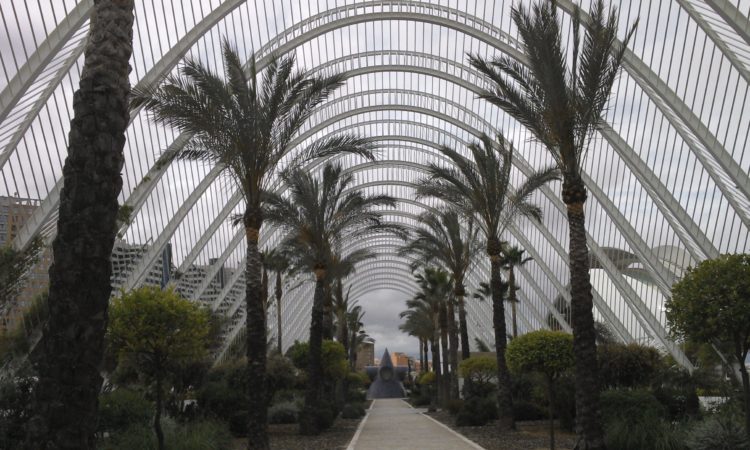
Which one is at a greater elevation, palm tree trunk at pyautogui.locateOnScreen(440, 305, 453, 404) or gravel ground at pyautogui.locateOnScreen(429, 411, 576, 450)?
palm tree trunk at pyautogui.locateOnScreen(440, 305, 453, 404)

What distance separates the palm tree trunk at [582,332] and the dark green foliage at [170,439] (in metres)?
7.11

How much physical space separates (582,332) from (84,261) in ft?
33.1

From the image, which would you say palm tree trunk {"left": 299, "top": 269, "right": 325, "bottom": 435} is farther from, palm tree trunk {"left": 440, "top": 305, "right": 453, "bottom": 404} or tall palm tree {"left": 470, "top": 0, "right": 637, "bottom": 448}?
palm tree trunk {"left": 440, "top": 305, "right": 453, "bottom": 404}

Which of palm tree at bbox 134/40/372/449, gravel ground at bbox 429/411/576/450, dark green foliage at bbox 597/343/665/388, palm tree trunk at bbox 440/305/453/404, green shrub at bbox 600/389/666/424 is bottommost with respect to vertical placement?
gravel ground at bbox 429/411/576/450

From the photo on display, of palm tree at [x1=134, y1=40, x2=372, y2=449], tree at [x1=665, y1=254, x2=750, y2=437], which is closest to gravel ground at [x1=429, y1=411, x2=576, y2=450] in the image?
tree at [x1=665, y1=254, x2=750, y2=437]

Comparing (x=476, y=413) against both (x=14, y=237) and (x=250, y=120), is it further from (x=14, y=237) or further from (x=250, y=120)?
(x=14, y=237)

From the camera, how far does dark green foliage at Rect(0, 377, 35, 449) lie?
38.1ft

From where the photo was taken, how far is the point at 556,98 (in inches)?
571

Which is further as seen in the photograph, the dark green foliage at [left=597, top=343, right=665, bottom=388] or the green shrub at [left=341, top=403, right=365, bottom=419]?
the green shrub at [left=341, top=403, right=365, bottom=419]

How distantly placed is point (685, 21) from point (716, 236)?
7555mm

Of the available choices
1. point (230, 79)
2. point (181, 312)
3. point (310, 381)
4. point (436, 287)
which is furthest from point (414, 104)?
point (181, 312)

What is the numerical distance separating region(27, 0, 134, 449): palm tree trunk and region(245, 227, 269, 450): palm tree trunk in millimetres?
9447

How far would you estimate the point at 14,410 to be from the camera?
39.3 feet

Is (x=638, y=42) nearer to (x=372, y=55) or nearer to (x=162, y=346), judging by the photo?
(x=372, y=55)
